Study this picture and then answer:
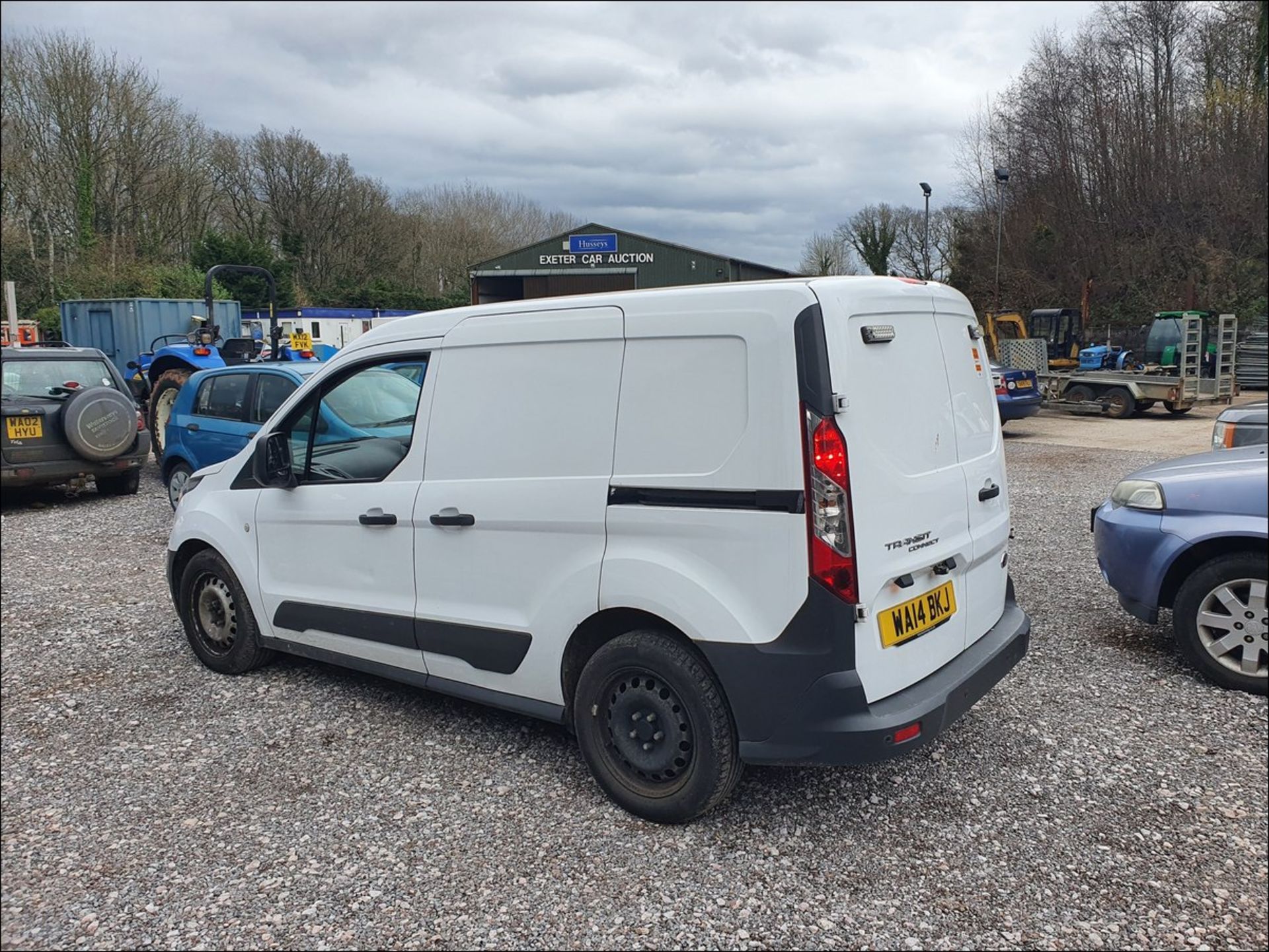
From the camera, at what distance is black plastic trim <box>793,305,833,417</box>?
2539 mm

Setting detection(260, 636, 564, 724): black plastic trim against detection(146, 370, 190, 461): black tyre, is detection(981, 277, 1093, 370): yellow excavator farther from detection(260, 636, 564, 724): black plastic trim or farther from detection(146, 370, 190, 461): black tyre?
detection(260, 636, 564, 724): black plastic trim

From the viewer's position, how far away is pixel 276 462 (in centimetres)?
396

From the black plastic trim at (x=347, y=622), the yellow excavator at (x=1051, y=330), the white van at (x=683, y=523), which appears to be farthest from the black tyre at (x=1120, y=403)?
the yellow excavator at (x=1051, y=330)

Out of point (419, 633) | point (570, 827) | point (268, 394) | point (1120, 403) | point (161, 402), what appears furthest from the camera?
point (161, 402)

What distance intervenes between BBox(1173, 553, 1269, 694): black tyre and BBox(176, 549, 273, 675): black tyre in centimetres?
390

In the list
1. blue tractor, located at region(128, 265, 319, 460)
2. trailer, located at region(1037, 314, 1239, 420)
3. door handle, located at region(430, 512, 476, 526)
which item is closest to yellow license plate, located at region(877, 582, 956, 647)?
trailer, located at region(1037, 314, 1239, 420)

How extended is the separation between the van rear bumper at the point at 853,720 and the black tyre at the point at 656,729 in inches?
5.0

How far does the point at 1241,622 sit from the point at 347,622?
3.27 metres

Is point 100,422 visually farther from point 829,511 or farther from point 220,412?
point 829,511

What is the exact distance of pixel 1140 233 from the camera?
2.80m

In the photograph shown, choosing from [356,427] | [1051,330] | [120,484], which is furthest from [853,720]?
[1051,330]

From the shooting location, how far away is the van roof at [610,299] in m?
2.77

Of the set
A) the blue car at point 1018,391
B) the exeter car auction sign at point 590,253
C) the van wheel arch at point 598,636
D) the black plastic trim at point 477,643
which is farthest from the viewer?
the exeter car auction sign at point 590,253

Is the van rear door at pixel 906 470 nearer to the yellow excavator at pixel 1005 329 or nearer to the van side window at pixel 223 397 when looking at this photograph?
the van side window at pixel 223 397
